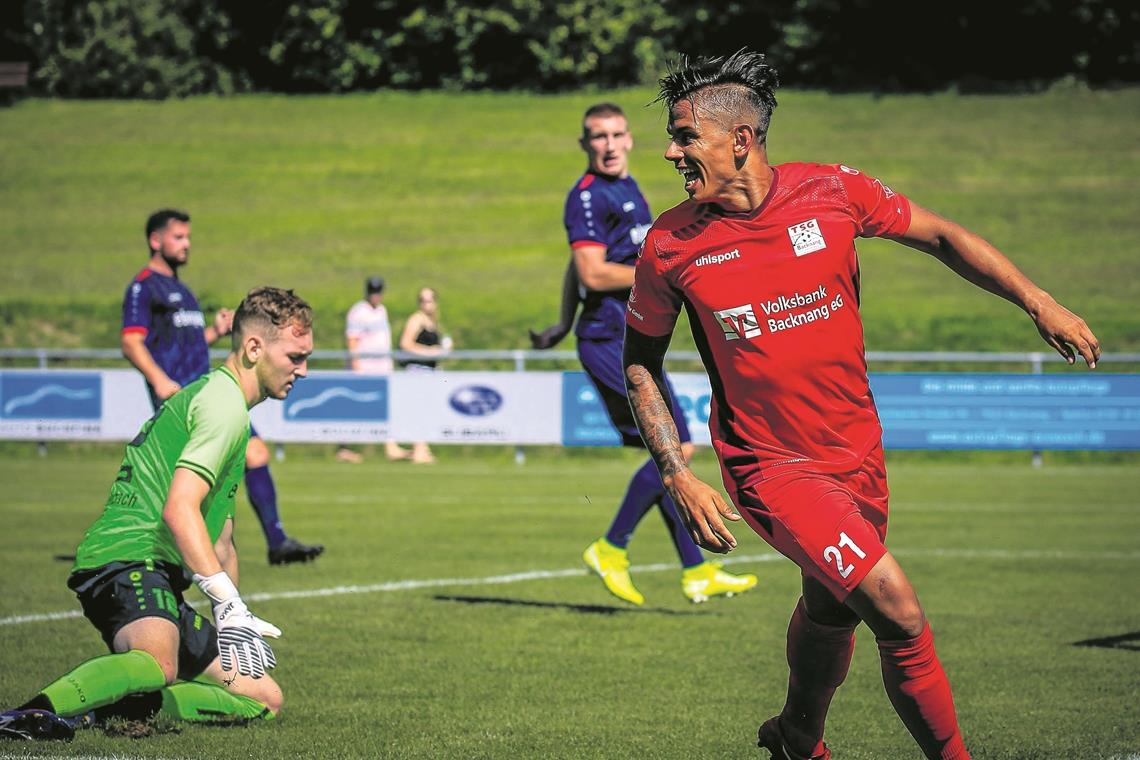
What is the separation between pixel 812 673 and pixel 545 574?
221 inches

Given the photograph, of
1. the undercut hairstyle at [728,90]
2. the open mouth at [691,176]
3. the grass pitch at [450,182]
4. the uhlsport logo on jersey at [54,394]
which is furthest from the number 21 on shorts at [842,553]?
the grass pitch at [450,182]

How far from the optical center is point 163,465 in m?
5.94

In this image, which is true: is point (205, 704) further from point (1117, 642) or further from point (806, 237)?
point (1117, 642)

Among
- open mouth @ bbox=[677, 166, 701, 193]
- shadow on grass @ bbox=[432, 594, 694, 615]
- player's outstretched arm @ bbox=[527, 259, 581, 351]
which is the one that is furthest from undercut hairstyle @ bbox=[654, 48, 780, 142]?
shadow on grass @ bbox=[432, 594, 694, 615]

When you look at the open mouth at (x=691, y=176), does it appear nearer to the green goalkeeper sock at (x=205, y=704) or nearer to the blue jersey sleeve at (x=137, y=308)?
the green goalkeeper sock at (x=205, y=704)

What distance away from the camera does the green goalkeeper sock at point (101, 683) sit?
561 centimetres

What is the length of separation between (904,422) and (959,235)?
15386 mm

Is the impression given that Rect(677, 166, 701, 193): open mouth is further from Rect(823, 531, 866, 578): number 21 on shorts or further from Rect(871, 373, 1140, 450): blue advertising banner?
Rect(871, 373, 1140, 450): blue advertising banner

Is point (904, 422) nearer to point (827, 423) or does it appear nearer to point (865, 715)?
point (865, 715)

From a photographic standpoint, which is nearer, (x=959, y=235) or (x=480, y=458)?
(x=959, y=235)

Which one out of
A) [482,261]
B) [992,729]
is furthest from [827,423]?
[482,261]

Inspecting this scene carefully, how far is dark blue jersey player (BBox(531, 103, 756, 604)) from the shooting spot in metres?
8.72

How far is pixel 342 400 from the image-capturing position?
20.4 metres

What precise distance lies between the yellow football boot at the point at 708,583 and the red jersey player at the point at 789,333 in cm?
361
